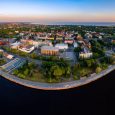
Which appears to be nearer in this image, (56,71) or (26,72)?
(56,71)

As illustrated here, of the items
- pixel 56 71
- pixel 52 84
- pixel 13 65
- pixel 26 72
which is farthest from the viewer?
pixel 13 65

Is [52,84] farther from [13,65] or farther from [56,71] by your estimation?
[13,65]

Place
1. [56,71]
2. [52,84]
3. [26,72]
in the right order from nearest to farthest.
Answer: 1. [52,84]
2. [56,71]
3. [26,72]

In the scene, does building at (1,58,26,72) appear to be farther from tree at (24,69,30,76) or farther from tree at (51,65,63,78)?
tree at (51,65,63,78)

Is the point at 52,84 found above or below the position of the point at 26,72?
below

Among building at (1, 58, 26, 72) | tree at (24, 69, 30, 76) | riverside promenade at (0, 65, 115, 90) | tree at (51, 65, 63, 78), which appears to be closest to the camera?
riverside promenade at (0, 65, 115, 90)

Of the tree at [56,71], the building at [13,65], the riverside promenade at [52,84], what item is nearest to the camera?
the riverside promenade at [52,84]

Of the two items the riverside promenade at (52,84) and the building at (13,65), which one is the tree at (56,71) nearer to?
the riverside promenade at (52,84)

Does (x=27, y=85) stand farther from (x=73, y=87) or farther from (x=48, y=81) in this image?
(x=73, y=87)

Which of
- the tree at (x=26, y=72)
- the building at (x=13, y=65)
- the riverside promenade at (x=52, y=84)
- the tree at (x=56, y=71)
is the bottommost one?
the building at (x=13, y=65)

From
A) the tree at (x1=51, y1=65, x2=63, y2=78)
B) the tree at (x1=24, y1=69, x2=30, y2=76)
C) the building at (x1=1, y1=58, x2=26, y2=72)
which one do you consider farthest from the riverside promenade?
the building at (x1=1, y1=58, x2=26, y2=72)

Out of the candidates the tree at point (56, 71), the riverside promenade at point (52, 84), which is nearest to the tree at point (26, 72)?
the riverside promenade at point (52, 84)

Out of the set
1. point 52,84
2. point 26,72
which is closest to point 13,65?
point 26,72
